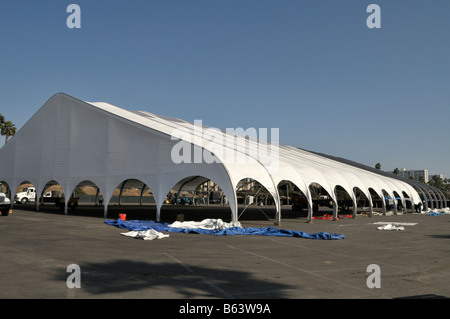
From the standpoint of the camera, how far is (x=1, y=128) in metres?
71.5

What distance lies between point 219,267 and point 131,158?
14.9 m

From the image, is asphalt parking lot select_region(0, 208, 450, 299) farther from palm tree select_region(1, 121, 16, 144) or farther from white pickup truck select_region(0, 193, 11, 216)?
palm tree select_region(1, 121, 16, 144)

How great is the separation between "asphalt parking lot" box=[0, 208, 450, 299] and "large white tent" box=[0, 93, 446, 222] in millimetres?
5615

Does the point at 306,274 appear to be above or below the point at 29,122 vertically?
below

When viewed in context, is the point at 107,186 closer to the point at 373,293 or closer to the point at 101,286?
the point at 101,286

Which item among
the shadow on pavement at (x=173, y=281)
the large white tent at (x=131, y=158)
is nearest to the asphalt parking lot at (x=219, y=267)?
the shadow on pavement at (x=173, y=281)

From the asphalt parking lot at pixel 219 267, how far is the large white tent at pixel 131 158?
18.4ft

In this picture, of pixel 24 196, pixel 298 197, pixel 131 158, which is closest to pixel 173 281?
pixel 131 158

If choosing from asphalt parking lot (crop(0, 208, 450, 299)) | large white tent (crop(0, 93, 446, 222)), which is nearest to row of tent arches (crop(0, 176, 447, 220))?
large white tent (crop(0, 93, 446, 222))

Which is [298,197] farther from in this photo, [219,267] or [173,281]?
[173,281]

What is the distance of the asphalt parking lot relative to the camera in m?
6.64

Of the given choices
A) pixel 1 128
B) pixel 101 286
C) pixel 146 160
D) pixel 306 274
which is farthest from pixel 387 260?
pixel 1 128

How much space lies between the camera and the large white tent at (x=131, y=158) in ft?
64.3
